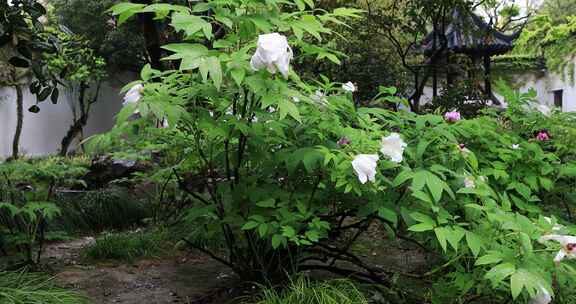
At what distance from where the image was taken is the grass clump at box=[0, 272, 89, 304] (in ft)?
8.15

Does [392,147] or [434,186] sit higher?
[392,147]

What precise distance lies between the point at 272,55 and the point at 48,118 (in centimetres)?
1472

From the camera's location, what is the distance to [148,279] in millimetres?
3307

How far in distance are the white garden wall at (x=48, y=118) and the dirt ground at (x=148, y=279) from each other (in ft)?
→ 35.8

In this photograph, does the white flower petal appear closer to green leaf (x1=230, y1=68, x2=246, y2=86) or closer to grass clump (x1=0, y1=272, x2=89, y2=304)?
green leaf (x1=230, y1=68, x2=246, y2=86)

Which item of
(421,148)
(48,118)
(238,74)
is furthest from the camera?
(48,118)

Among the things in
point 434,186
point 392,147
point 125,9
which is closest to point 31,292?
point 125,9

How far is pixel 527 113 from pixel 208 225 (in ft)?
6.49

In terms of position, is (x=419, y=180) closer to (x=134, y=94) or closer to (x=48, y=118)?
(x=134, y=94)

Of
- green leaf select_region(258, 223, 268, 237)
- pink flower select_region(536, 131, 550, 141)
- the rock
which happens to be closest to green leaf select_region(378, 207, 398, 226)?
green leaf select_region(258, 223, 268, 237)

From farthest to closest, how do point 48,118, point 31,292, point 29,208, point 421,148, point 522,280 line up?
1. point 48,118
2. point 29,208
3. point 31,292
4. point 421,148
5. point 522,280

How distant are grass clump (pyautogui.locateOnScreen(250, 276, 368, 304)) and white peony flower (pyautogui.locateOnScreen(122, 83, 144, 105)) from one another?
3.23 feet

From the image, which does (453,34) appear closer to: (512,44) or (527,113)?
(512,44)

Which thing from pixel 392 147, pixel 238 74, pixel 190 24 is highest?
pixel 190 24
